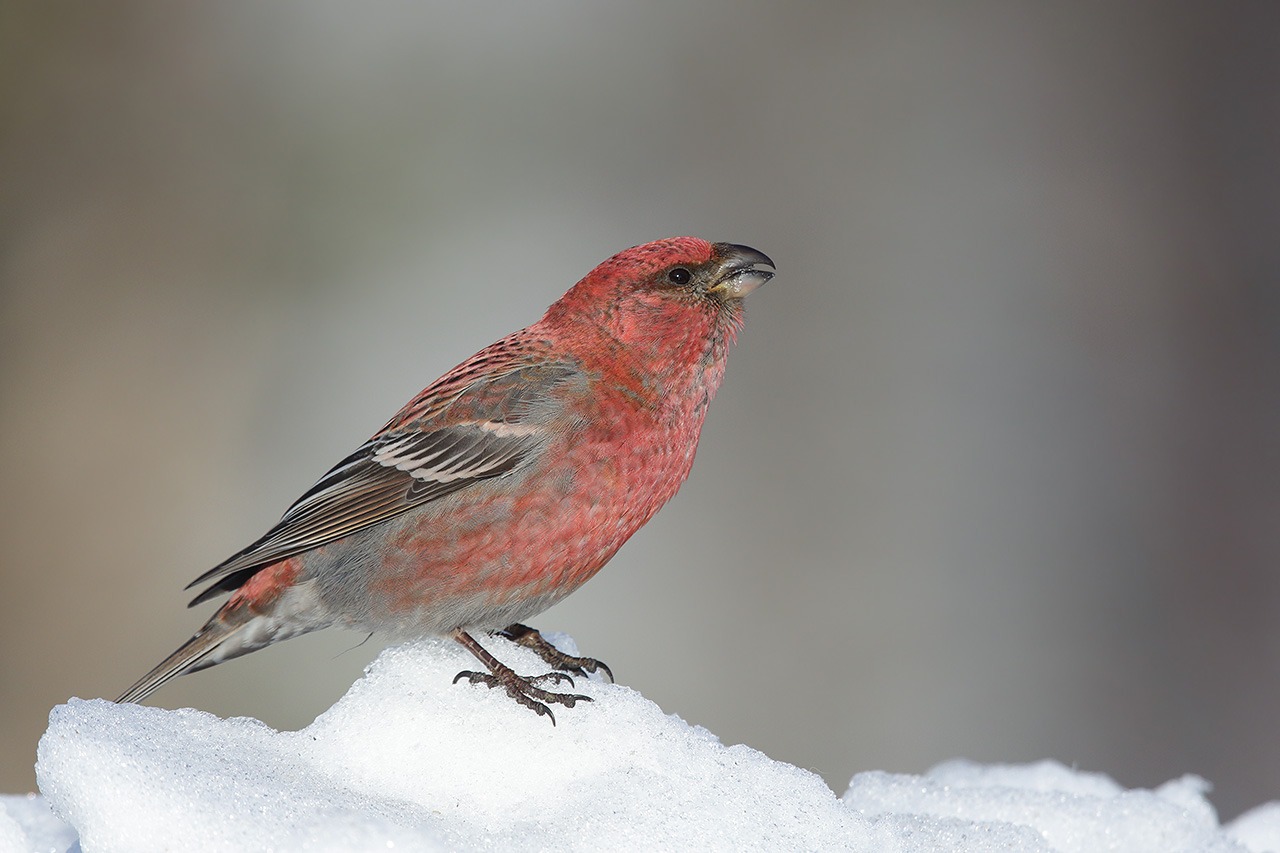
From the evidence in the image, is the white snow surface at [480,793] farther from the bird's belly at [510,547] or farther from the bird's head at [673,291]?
the bird's head at [673,291]

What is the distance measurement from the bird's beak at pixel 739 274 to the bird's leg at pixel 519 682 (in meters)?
0.91

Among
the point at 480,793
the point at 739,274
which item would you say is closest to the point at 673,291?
the point at 739,274

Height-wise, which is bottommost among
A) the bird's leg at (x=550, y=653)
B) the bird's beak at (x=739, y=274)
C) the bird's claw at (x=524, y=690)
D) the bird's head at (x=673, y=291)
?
the bird's claw at (x=524, y=690)

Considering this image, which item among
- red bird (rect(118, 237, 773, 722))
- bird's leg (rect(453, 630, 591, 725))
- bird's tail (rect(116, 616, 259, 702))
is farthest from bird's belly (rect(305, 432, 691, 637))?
bird's tail (rect(116, 616, 259, 702))

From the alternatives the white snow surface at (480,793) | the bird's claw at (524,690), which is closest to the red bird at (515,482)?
the bird's claw at (524,690)

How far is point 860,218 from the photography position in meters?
5.38

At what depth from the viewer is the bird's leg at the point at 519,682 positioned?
215cm

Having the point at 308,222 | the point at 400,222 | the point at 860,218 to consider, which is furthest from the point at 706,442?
the point at 308,222

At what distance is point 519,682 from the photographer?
2.25 m

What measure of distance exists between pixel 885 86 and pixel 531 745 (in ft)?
13.5

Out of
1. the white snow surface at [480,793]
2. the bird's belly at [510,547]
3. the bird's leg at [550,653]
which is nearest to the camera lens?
the white snow surface at [480,793]

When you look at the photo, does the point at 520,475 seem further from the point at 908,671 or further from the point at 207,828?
the point at 908,671

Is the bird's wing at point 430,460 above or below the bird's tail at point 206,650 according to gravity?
above

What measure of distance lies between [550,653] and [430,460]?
1.65 ft
